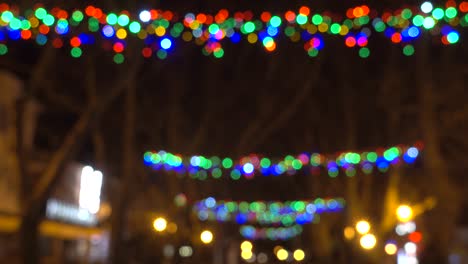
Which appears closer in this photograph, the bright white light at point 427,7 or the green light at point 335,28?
the bright white light at point 427,7

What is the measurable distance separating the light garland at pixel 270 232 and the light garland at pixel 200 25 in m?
41.2

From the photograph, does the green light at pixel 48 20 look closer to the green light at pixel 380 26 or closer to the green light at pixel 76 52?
the green light at pixel 76 52

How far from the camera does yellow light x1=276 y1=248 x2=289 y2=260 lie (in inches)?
2603

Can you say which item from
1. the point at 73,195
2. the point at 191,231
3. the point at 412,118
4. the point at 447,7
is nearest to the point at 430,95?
the point at 447,7

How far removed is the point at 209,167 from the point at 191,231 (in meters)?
4.29

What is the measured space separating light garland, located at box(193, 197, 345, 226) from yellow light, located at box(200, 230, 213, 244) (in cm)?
95

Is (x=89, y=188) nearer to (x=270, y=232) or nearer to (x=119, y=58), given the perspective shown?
(x=119, y=58)

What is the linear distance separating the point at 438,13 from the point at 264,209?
2767 centimetres

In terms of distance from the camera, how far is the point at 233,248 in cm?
4984

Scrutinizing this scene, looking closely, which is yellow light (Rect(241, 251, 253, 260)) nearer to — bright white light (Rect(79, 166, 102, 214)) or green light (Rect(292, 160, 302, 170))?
bright white light (Rect(79, 166, 102, 214))

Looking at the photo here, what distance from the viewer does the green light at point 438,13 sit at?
13320 millimetres

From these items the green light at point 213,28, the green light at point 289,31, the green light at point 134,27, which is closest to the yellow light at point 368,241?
the green light at point 289,31

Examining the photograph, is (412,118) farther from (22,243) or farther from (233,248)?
(233,248)

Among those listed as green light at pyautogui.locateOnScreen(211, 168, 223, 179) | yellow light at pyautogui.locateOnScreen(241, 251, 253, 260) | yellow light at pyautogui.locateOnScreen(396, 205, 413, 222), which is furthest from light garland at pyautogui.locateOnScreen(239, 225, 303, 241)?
yellow light at pyautogui.locateOnScreen(396, 205, 413, 222)
